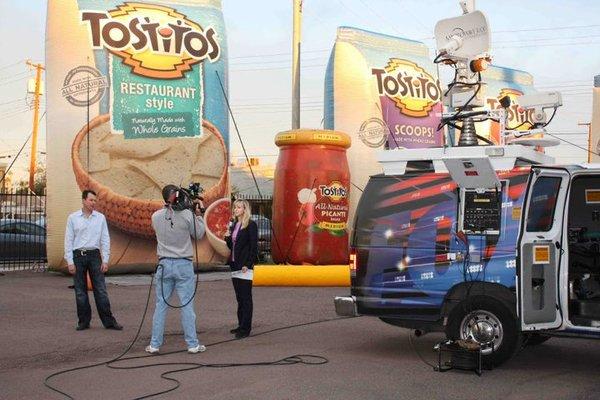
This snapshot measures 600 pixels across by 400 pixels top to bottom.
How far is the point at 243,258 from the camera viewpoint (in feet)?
32.0

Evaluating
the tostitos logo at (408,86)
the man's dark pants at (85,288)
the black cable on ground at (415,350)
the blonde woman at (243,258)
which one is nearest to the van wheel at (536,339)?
the black cable on ground at (415,350)

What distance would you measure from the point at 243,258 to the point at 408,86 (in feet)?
47.1

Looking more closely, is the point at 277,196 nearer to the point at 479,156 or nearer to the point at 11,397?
the point at 479,156

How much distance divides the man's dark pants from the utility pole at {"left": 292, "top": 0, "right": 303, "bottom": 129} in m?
12.5

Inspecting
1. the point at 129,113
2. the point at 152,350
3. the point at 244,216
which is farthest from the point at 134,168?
the point at 152,350

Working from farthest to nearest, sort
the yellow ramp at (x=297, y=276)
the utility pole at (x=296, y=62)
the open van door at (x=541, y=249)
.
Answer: the utility pole at (x=296, y=62) → the yellow ramp at (x=297, y=276) → the open van door at (x=541, y=249)

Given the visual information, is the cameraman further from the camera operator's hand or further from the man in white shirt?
the man in white shirt

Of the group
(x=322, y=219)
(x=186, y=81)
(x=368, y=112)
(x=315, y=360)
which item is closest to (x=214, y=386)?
(x=315, y=360)

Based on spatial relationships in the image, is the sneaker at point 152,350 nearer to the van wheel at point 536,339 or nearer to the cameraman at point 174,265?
the cameraman at point 174,265

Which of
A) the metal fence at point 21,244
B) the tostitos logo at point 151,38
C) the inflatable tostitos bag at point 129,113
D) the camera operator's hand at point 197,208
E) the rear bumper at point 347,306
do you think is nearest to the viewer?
the rear bumper at point 347,306

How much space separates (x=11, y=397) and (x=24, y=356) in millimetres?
1928

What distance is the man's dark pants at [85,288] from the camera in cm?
1032

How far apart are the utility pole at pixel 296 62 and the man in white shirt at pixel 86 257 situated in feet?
40.6

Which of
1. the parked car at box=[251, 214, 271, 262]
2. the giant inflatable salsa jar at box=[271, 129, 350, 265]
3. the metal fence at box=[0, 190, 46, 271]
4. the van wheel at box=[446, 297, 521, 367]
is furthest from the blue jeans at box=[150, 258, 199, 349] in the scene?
the metal fence at box=[0, 190, 46, 271]
